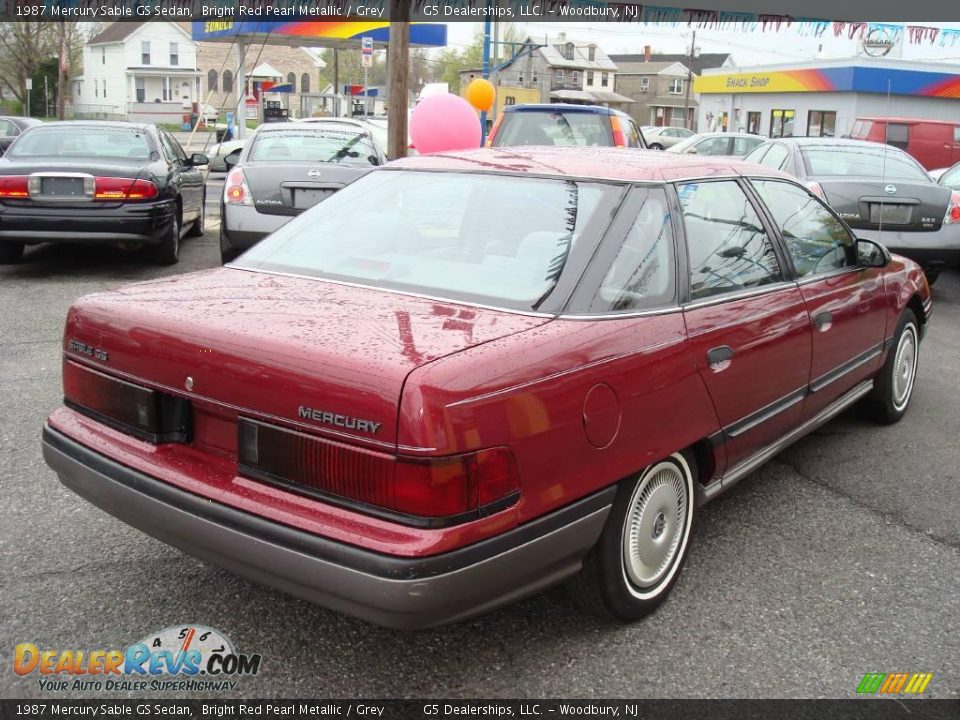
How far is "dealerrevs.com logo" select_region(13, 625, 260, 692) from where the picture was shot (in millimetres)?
2754

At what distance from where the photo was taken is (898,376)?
5.39m

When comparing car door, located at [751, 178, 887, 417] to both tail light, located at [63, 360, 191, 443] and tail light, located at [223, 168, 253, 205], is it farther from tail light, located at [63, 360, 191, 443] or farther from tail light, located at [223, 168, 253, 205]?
tail light, located at [223, 168, 253, 205]

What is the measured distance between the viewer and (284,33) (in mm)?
24484

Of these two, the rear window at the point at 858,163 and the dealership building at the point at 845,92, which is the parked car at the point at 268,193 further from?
the dealership building at the point at 845,92

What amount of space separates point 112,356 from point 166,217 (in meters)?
6.55

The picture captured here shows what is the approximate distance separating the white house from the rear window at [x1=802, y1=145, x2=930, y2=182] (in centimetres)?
6022

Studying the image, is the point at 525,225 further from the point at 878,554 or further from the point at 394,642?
the point at 878,554

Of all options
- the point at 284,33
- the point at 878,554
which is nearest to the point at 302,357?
the point at 878,554

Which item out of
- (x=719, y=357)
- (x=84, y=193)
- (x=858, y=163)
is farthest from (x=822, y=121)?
(x=719, y=357)

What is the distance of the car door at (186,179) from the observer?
10062 millimetres

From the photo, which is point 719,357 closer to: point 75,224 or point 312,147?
point 75,224

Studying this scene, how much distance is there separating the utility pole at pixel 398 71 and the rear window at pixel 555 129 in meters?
1.14

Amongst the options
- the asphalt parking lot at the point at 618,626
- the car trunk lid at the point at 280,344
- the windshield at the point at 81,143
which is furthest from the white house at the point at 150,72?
the car trunk lid at the point at 280,344

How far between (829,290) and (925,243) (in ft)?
17.6
